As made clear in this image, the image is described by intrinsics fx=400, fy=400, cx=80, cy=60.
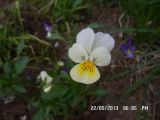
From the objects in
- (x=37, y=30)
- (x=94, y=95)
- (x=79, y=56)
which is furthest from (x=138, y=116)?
(x=37, y=30)

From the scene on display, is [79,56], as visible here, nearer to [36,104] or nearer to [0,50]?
[36,104]

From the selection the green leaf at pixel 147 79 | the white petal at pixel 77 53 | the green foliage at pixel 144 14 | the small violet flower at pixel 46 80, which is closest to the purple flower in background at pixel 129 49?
the green foliage at pixel 144 14

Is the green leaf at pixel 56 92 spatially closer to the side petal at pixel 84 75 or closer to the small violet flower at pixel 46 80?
the small violet flower at pixel 46 80

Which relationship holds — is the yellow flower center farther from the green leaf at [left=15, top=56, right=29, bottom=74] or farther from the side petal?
the green leaf at [left=15, top=56, right=29, bottom=74]

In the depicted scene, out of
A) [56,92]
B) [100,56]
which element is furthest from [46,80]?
[100,56]

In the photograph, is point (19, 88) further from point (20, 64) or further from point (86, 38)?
point (86, 38)

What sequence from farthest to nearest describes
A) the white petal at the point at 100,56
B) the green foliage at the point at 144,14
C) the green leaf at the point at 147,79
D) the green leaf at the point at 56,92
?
the green foliage at the point at 144,14 < the green leaf at the point at 147,79 < the green leaf at the point at 56,92 < the white petal at the point at 100,56

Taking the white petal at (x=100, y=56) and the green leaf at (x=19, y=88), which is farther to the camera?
the green leaf at (x=19, y=88)
